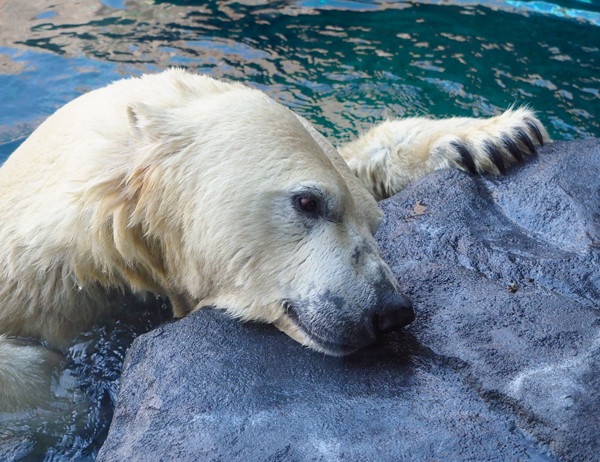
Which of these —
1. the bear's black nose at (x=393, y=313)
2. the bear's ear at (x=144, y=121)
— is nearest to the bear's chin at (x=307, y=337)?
the bear's black nose at (x=393, y=313)

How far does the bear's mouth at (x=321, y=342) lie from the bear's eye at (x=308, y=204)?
34 centimetres

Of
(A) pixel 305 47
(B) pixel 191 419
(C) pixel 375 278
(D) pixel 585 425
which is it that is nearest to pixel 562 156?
(C) pixel 375 278

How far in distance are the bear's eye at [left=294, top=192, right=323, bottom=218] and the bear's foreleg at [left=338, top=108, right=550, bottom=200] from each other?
130 centimetres

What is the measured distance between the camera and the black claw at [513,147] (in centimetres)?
366

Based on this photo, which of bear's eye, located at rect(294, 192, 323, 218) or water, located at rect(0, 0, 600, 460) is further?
water, located at rect(0, 0, 600, 460)

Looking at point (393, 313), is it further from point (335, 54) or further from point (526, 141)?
point (335, 54)

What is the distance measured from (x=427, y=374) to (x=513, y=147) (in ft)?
5.56

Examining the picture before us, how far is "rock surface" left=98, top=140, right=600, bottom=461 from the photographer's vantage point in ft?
7.04

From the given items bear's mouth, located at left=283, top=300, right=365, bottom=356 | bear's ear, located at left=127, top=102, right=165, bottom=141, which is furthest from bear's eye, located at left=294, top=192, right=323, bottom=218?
bear's ear, located at left=127, top=102, right=165, bottom=141

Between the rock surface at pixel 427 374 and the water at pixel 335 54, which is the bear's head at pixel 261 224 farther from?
the water at pixel 335 54

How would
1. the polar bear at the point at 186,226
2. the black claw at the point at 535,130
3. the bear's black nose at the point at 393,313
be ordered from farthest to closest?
the black claw at the point at 535,130 < the polar bear at the point at 186,226 < the bear's black nose at the point at 393,313

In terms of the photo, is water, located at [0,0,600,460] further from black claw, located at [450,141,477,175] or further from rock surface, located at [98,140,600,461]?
rock surface, located at [98,140,600,461]

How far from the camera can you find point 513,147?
12.0 feet

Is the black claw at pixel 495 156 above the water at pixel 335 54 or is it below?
above
